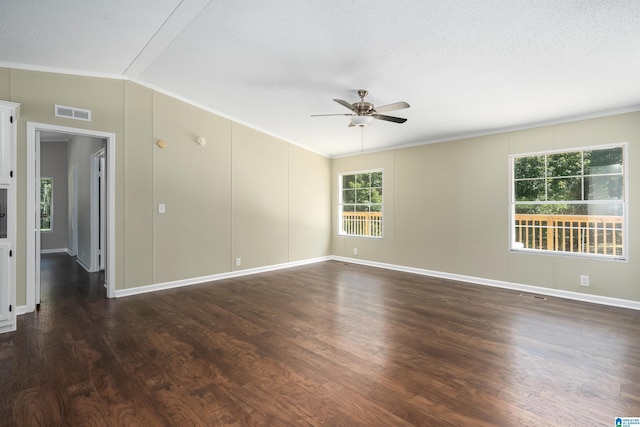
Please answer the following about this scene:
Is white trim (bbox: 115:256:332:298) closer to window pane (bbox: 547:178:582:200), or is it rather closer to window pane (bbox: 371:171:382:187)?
window pane (bbox: 371:171:382:187)

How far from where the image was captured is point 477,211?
5.10m

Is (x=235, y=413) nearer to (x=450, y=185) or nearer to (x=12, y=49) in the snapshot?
(x=12, y=49)

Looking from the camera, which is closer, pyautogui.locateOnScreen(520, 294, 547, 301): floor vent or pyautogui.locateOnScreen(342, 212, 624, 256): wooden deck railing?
pyautogui.locateOnScreen(342, 212, 624, 256): wooden deck railing

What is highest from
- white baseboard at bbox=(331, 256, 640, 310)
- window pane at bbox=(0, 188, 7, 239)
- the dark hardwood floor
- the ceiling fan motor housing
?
the ceiling fan motor housing

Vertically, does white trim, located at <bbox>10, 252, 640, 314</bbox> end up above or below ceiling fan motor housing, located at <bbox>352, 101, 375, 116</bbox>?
below

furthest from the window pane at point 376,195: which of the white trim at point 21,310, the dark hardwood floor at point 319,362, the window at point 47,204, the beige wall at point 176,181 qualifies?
the window at point 47,204

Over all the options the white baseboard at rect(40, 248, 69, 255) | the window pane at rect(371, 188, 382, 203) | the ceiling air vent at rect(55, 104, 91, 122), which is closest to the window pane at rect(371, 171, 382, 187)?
the window pane at rect(371, 188, 382, 203)

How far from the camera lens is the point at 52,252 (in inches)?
329

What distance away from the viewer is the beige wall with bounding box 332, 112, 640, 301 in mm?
3959

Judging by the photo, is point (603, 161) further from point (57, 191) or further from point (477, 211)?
point (57, 191)

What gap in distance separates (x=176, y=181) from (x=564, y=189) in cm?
566

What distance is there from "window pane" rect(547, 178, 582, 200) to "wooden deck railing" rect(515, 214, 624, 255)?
0.90 feet

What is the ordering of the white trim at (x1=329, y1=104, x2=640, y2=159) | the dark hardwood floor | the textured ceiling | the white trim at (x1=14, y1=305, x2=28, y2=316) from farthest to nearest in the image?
1. the white trim at (x1=329, y1=104, x2=640, y2=159)
2. the white trim at (x1=14, y1=305, x2=28, y2=316)
3. the textured ceiling
4. the dark hardwood floor

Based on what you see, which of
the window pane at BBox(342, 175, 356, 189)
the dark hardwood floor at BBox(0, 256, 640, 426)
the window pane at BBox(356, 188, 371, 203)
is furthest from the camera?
the window pane at BBox(342, 175, 356, 189)
